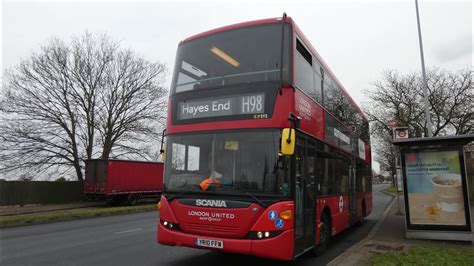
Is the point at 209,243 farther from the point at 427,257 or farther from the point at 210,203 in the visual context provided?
the point at 427,257

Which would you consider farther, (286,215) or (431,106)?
(431,106)

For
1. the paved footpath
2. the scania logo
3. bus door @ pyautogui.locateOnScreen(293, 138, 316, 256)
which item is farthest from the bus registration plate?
the paved footpath

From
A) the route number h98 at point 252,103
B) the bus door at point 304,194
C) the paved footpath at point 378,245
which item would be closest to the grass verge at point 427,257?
the paved footpath at point 378,245

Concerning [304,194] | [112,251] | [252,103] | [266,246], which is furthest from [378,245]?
[112,251]

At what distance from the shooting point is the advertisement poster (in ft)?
33.9

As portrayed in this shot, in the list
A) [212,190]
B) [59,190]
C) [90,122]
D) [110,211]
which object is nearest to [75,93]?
[90,122]

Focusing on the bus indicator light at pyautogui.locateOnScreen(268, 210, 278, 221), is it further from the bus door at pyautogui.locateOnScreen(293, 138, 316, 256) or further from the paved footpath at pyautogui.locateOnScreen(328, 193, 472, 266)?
the paved footpath at pyautogui.locateOnScreen(328, 193, 472, 266)

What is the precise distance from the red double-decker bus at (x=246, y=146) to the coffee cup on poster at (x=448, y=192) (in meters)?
4.00

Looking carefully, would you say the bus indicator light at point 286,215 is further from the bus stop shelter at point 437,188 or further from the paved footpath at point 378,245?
the bus stop shelter at point 437,188

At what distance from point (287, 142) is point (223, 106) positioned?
5.01ft

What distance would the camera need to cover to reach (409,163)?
1105 centimetres

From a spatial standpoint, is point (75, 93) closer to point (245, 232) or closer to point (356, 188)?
point (356, 188)

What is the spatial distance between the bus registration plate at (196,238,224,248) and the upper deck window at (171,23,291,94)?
285 centimetres

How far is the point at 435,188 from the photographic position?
10664 millimetres
